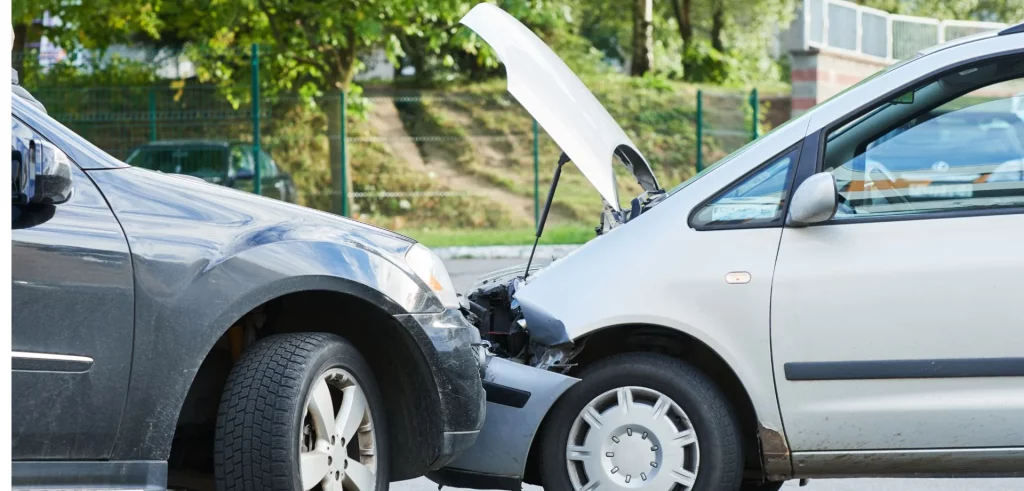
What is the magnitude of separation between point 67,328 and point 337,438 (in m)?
0.89

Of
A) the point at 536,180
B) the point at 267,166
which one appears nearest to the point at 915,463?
the point at 267,166

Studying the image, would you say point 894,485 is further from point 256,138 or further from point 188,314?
point 256,138

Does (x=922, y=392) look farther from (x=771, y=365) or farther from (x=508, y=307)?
(x=508, y=307)

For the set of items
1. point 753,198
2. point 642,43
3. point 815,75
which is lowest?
point 753,198

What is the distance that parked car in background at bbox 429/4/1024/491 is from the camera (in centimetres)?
449

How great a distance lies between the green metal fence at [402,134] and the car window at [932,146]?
13756 millimetres

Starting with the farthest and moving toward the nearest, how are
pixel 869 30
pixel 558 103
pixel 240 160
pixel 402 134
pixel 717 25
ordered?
pixel 717 25, pixel 402 134, pixel 869 30, pixel 240 160, pixel 558 103

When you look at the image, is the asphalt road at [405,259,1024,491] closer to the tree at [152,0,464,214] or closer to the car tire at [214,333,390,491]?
the car tire at [214,333,390,491]

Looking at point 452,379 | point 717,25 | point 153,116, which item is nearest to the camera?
point 452,379

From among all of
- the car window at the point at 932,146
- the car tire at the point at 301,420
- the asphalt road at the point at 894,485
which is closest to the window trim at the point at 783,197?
the car window at the point at 932,146

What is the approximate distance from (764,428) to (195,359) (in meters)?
1.93

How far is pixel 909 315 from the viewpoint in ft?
14.7

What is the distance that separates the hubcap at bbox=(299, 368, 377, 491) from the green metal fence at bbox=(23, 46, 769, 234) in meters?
13.9

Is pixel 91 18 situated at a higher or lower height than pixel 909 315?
higher
